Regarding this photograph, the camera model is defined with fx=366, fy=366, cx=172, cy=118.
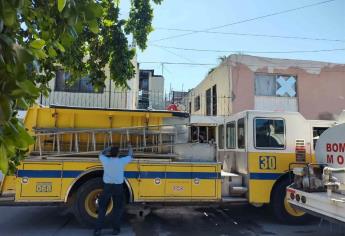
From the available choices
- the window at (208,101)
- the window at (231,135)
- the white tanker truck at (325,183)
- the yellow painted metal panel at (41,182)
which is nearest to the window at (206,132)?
the window at (231,135)

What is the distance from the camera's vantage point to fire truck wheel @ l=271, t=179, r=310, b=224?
8.11 metres

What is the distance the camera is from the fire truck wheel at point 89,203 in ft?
24.5

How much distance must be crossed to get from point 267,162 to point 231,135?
144 cm

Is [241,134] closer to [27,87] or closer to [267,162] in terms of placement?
[267,162]

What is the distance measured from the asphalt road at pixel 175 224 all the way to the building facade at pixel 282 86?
696cm

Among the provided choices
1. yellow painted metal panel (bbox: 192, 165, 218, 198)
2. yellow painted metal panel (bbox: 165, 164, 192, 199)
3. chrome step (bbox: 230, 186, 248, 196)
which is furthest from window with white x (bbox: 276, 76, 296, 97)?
yellow painted metal panel (bbox: 165, 164, 192, 199)

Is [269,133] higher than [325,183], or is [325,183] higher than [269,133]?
[269,133]

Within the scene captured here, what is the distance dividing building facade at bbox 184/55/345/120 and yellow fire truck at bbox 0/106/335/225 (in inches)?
275

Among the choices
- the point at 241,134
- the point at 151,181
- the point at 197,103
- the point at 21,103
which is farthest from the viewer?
the point at 197,103

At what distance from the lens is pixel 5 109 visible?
1097 mm

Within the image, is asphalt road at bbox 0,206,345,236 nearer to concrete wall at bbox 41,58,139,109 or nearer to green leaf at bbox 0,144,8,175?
green leaf at bbox 0,144,8,175

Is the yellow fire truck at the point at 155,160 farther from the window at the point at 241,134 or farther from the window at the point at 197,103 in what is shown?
the window at the point at 197,103

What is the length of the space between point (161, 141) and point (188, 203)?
1.48 metres

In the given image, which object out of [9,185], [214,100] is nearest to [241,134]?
[9,185]
